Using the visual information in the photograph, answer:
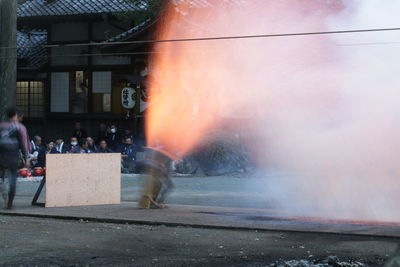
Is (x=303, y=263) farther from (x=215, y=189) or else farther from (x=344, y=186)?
(x=215, y=189)

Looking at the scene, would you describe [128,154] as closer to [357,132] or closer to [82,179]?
[82,179]

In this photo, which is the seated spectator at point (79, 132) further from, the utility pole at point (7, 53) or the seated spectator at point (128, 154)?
the utility pole at point (7, 53)

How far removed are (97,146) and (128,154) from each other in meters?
1.07

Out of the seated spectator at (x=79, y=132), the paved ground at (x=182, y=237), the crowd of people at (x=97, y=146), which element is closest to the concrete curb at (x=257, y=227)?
the paved ground at (x=182, y=237)

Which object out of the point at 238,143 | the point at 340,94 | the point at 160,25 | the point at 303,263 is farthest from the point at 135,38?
the point at 303,263

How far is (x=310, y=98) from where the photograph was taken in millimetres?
10211

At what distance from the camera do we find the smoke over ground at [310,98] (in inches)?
360

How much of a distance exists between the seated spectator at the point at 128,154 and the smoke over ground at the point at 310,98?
300 inches

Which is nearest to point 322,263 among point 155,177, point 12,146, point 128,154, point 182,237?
point 182,237

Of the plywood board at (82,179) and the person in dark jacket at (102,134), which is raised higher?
the person in dark jacket at (102,134)

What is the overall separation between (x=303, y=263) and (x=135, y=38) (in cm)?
1508

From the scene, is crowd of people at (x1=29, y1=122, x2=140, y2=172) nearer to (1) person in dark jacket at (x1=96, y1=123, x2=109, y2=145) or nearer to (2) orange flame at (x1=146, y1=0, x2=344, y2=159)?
(1) person in dark jacket at (x1=96, y1=123, x2=109, y2=145)

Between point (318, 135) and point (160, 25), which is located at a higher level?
point (160, 25)

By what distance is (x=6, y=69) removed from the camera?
15492mm
